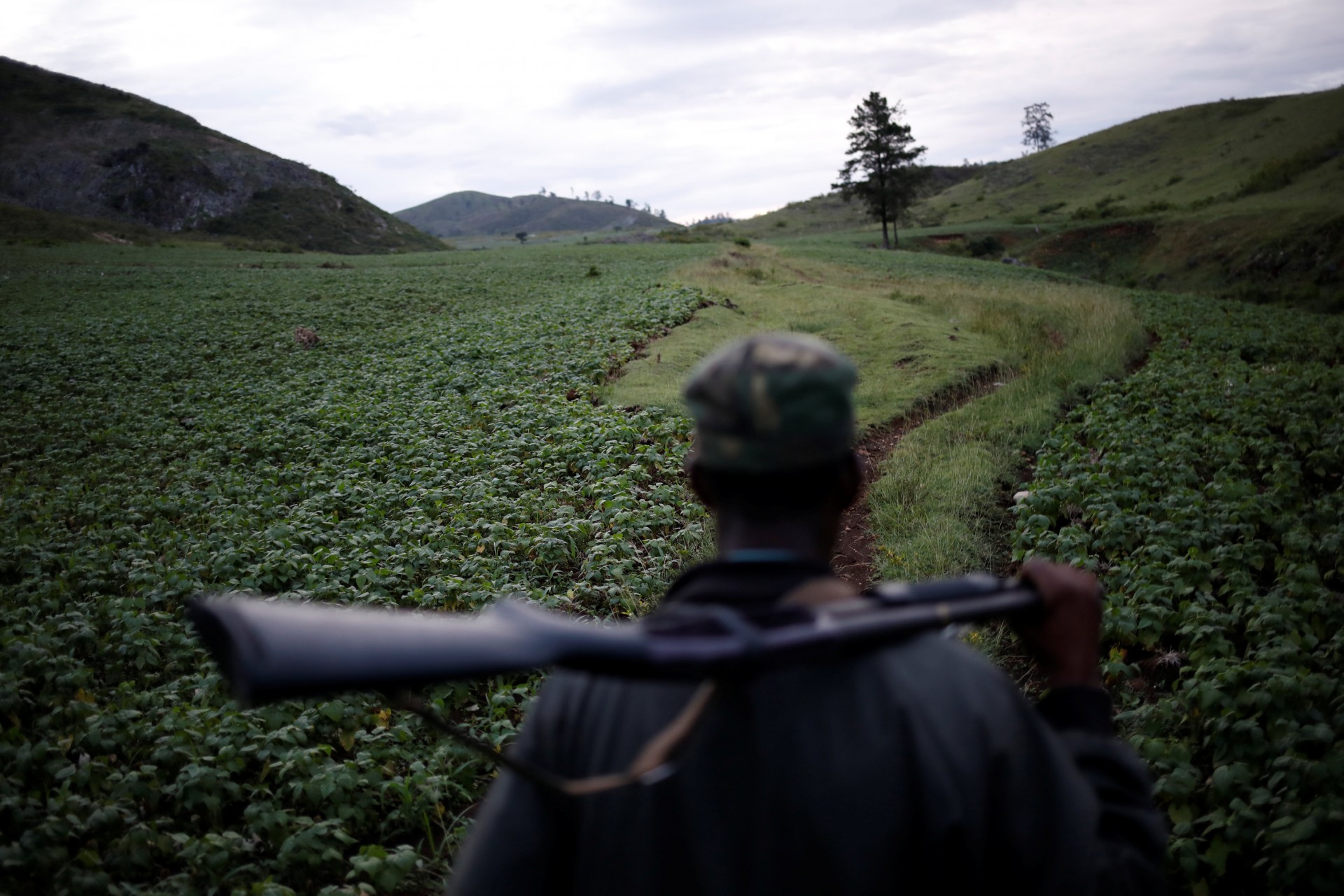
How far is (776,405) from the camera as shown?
142 centimetres

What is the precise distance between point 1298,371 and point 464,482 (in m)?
12.2

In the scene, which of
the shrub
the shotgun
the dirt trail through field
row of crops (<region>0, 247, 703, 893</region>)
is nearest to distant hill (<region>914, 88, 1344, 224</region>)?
the shrub

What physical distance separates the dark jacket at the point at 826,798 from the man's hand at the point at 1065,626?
22 centimetres

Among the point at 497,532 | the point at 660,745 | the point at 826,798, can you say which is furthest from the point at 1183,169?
the point at 660,745

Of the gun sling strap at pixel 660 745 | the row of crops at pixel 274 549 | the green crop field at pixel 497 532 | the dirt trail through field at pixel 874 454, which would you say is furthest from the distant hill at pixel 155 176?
the gun sling strap at pixel 660 745

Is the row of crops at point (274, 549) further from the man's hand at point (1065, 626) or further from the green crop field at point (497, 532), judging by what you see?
the man's hand at point (1065, 626)

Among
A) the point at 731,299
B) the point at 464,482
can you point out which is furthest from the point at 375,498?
the point at 731,299

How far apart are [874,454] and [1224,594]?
475cm

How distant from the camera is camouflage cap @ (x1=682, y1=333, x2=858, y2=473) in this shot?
1.42m

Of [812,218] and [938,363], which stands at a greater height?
[812,218]

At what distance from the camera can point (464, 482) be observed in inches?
A: 350

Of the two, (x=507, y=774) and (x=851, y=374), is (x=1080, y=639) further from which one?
(x=507, y=774)

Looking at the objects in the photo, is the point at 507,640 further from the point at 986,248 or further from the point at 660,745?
the point at 986,248

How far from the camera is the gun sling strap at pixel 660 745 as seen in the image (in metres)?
1.23
